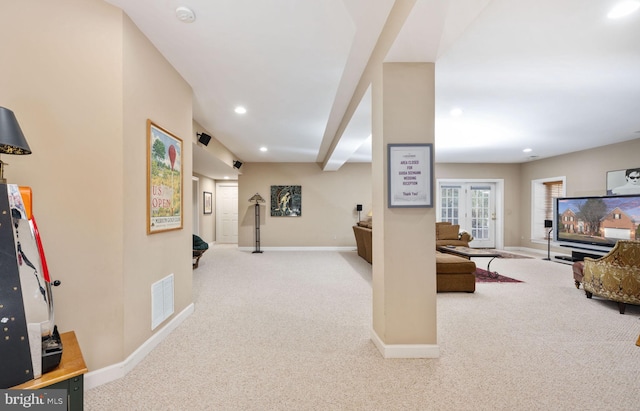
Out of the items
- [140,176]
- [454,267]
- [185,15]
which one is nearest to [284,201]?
[454,267]

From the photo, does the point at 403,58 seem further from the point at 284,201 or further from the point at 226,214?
the point at 226,214

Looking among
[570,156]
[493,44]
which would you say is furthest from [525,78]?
[570,156]

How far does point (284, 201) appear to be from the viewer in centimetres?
864

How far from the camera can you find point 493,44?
255 cm

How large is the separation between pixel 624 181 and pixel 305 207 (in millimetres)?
7210

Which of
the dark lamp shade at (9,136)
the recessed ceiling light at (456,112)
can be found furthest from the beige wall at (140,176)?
the recessed ceiling light at (456,112)

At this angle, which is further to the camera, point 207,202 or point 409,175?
point 207,202

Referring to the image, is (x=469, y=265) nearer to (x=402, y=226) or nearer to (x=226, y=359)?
(x=402, y=226)

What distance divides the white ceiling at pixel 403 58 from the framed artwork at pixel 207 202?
468 centimetres

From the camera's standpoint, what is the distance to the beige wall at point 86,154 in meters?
1.78

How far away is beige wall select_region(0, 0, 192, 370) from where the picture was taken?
5.84ft

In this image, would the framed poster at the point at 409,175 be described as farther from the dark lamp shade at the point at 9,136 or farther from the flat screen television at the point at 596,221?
the flat screen television at the point at 596,221

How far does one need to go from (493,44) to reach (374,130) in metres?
1.27

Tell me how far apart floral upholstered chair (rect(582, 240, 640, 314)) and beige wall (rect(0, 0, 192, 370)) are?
503cm
